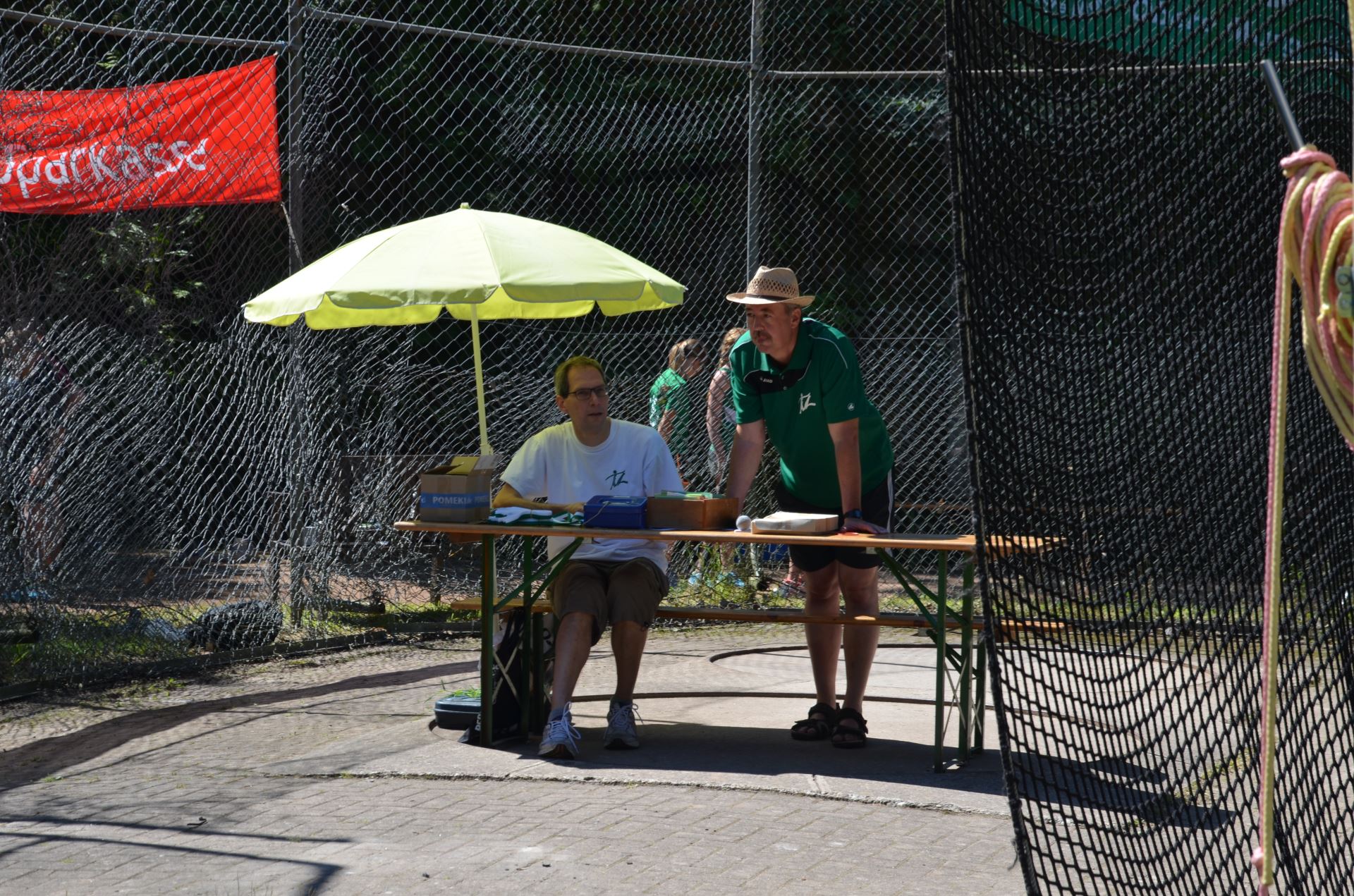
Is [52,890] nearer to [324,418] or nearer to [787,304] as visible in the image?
[787,304]

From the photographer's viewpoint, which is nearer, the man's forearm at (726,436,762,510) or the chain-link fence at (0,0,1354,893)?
the chain-link fence at (0,0,1354,893)

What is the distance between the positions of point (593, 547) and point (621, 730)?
2.54ft

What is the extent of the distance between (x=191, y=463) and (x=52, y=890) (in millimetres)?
4058

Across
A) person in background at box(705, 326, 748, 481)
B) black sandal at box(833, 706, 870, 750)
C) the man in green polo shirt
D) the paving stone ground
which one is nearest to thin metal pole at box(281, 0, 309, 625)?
the paving stone ground

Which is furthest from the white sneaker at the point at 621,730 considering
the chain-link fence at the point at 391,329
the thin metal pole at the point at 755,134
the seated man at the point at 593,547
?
the thin metal pole at the point at 755,134

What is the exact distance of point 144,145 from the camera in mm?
7652

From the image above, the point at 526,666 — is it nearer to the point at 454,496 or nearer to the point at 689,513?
the point at 454,496

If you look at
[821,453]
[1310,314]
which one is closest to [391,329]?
[821,453]

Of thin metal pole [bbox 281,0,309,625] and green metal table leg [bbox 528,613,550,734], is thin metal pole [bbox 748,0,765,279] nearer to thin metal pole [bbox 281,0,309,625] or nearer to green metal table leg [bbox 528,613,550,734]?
thin metal pole [bbox 281,0,309,625]

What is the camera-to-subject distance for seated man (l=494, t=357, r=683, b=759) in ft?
19.2

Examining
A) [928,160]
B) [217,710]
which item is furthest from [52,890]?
[928,160]

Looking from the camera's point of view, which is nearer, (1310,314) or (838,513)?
(1310,314)

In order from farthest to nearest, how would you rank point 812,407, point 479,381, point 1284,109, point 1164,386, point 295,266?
point 295,266 < point 479,381 < point 812,407 < point 1164,386 < point 1284,109

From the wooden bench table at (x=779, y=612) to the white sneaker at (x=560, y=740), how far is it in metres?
0.31
